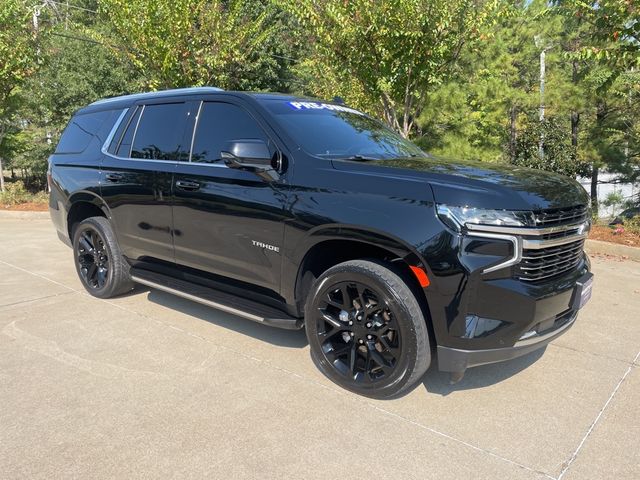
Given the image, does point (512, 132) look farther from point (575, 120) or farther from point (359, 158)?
point (359, 158)

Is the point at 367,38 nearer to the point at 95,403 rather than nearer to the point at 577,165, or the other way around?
the point at 577,165

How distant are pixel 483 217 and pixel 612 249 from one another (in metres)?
5.79

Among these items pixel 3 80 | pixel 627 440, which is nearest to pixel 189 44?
pixel 3 80

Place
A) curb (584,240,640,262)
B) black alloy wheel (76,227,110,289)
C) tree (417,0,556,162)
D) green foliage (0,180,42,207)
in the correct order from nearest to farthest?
1. black alloy wheel (76,227,110,289)
2. curb (584,240,640,262)
3. tree (417,0,556,162)
4. green foliage (0,180,42,207)

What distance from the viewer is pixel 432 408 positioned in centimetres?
322

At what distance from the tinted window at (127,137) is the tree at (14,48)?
31.0 feet

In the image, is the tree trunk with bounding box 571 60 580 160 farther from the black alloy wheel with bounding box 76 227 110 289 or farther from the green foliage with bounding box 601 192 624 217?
the black alloy wheel with bounding box 76 227 110 289

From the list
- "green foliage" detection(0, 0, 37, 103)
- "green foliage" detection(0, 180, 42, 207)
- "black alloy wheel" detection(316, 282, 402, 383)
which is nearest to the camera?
"black alloy wheel" detection(316, 282, 402, 383)

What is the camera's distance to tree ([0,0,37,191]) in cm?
1195

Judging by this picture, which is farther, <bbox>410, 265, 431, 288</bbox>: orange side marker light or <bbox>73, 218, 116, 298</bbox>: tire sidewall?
<bbox>73, 218, 116, 298</bbox>: tire sidewall

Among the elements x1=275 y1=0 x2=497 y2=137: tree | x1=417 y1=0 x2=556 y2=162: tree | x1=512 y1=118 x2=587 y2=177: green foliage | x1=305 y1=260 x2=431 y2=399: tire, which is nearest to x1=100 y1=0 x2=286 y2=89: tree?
x1=275 y1=0 x2=497 y2=137: tree

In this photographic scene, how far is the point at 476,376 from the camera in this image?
364cm

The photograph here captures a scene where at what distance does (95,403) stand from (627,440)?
3105 millimetres

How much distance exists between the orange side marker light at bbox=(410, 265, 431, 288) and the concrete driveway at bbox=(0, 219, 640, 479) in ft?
2.71
